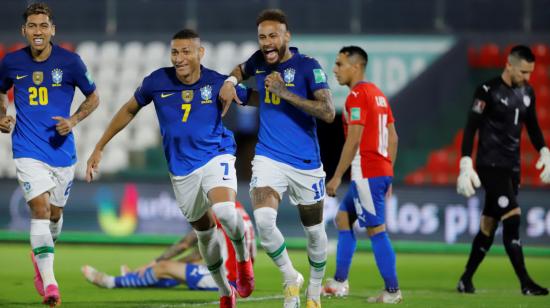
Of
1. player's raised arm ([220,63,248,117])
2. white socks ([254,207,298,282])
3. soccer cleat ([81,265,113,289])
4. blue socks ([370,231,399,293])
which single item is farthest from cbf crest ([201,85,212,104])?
soccer cleat ([81,265,113,289])

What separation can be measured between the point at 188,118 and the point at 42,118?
1395 mm

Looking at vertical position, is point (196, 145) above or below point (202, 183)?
above

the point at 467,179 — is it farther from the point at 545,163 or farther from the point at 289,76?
the point at 289,76

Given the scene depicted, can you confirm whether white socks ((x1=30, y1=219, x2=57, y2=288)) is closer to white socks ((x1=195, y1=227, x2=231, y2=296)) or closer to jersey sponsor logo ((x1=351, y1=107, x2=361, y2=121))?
white socks ((x1=195, y1=227, x2=231, y2=296))

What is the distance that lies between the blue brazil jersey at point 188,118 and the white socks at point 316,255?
93 cm

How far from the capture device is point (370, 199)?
9.09 metres

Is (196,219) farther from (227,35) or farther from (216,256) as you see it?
(227,35)

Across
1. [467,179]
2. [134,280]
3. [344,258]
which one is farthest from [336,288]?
[134,280]

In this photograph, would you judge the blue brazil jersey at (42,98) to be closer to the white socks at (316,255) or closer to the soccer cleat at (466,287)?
the white socks at (316,255)

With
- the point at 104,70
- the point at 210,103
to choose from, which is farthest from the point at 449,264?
the point at 104,70

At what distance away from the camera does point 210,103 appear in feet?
25.9

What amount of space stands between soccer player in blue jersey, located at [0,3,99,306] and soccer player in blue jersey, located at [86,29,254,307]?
0.62 meters

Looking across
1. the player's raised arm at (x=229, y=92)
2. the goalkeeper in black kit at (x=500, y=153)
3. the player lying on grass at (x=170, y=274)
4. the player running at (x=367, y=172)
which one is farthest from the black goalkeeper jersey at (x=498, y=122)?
the player's raised arm at (x=229, y=92)

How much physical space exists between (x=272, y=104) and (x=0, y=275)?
4984 mm
